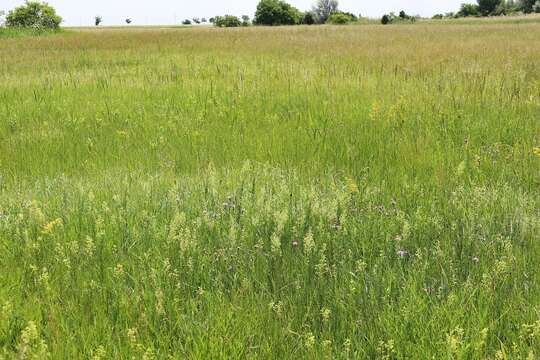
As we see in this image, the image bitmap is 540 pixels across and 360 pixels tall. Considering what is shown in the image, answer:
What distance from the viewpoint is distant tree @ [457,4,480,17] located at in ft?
314

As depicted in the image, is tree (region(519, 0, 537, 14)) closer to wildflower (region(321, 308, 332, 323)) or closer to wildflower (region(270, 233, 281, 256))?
wildflower (region(270, 233, 281, 256))

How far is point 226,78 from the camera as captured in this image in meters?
8.86

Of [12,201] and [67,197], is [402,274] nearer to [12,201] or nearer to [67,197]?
[67,197]

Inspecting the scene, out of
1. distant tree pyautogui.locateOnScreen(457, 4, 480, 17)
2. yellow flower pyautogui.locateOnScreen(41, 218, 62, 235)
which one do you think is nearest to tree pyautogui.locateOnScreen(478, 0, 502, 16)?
distant tree pyautogui.locateOnScreen(457, 4, 480, 17)

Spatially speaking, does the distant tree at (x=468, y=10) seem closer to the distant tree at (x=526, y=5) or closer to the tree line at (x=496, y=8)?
the tree line at (x=496, y=8)

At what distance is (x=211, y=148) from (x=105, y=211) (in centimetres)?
191

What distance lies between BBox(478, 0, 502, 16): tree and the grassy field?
98.3 metres

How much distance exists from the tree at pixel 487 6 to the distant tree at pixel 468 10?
37.0 inches

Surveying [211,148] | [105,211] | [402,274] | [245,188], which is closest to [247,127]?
[211,148]

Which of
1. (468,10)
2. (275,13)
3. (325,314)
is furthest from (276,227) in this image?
(468,10)

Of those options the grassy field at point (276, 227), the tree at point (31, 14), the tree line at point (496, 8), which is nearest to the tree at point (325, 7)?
the tree line at point (496, 8)

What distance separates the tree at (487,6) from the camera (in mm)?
91994

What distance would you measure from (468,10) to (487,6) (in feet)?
15.2

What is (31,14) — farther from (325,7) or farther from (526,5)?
(526,5)
